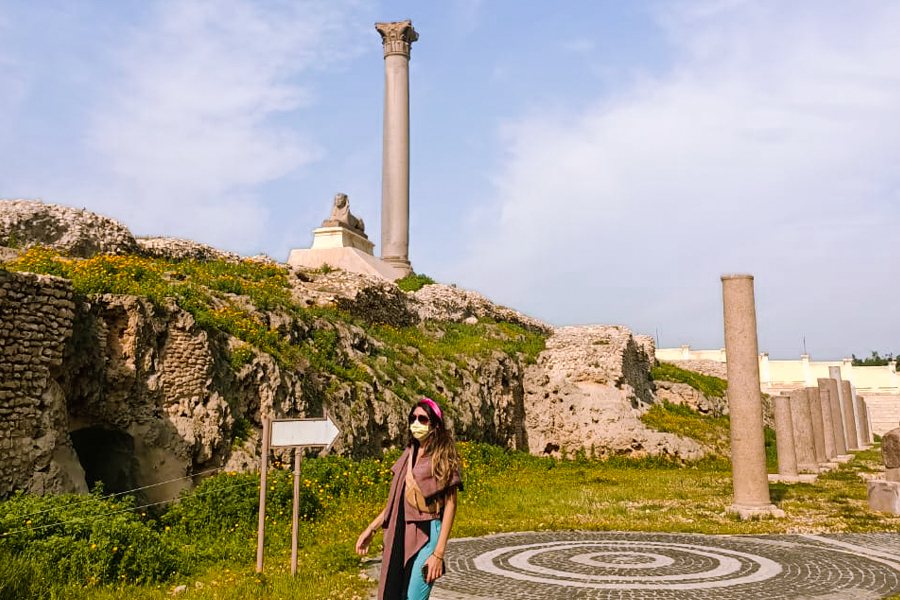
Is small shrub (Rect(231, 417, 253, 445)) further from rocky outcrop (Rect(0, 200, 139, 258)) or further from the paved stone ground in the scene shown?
rocky outcrop (Rect(0, 200, 139, 258))

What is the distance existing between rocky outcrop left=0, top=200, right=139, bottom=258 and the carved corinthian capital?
62.2ft

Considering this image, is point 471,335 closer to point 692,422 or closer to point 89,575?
point 692,422

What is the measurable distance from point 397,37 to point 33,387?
28.2 metres

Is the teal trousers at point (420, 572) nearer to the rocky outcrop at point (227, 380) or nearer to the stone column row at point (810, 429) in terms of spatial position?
the rocky outcrop at point (227, 380)

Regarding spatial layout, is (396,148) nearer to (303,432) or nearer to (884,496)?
(884,496)

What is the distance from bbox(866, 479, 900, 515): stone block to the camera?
43.4ft

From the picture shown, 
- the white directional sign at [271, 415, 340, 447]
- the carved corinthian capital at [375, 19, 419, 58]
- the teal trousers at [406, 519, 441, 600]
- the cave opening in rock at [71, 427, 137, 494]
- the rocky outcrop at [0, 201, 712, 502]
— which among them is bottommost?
the teal trousers at [406, 519, 441, 600]

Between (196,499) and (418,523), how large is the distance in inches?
257

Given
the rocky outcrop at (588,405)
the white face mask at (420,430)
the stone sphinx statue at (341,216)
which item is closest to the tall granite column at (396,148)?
the stone sphinx statue at (341,216)

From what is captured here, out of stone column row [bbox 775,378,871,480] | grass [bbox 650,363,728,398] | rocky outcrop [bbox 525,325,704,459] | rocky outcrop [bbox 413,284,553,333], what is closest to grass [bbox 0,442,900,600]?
stone column row [bbox 775,378,871,480]

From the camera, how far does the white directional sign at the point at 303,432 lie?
794 cm

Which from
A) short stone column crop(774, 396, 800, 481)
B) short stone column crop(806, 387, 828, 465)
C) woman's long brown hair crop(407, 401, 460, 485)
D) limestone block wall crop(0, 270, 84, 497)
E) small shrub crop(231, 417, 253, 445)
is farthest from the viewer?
short stone column crop(806, 387, 828, 465)

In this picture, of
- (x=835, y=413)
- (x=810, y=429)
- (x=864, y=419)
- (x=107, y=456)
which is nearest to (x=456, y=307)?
(x=810, y=429)

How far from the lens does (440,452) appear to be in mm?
5004
